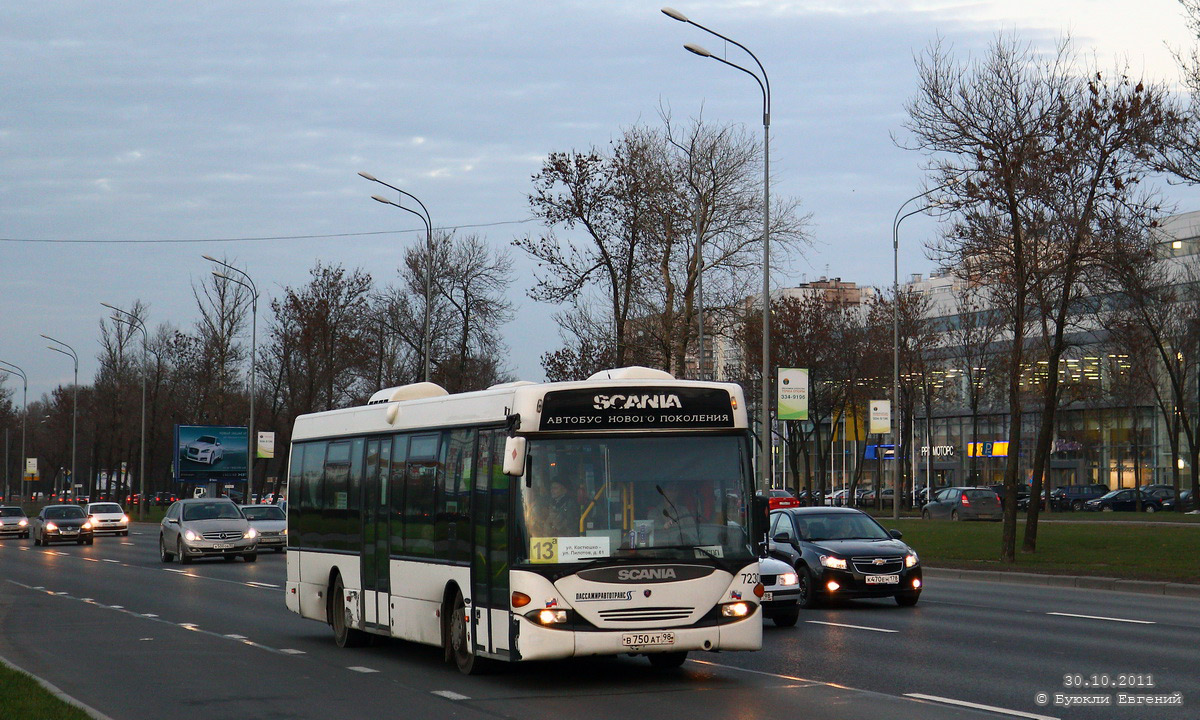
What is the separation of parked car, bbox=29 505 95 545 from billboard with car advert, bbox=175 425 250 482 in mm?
19222

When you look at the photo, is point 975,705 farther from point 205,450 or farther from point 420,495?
point 205,450

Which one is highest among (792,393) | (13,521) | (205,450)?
(792,393)

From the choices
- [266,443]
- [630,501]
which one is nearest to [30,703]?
[630,501]

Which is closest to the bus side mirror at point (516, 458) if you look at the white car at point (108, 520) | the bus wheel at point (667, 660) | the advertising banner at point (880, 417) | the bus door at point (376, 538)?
the bus wheel at point (667, 660)

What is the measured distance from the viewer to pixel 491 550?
12.2m

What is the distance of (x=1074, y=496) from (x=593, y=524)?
6654 cm

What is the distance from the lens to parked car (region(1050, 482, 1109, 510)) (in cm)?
7288

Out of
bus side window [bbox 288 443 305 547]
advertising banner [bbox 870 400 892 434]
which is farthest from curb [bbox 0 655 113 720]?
advertising banner [bbox 870 400 892 434]

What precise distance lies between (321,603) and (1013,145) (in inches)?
747

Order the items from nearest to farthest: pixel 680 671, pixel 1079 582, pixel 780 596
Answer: pixel 680 671 → pixel 780 596 → pixel 1079 582

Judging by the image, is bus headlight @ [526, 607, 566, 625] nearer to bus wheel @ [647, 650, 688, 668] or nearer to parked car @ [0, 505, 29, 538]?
bus wheel @ [647, 650, 688, 668]

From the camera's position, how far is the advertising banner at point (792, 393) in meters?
35.2

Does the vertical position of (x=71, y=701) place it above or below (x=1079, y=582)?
above

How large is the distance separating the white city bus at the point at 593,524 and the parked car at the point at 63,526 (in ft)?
140
